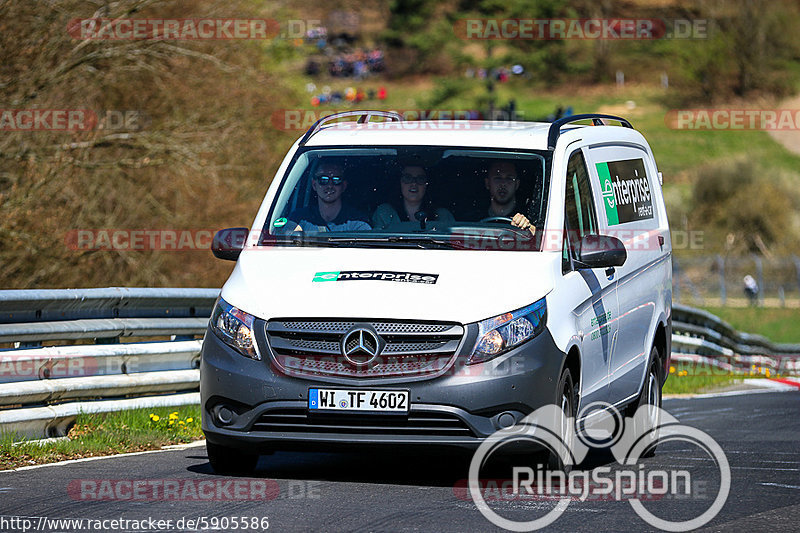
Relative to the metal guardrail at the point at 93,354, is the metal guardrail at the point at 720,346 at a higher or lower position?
lower

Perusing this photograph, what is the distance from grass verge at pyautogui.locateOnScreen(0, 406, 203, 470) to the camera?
878 centimetres

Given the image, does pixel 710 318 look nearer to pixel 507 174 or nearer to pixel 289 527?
pixel 507 174

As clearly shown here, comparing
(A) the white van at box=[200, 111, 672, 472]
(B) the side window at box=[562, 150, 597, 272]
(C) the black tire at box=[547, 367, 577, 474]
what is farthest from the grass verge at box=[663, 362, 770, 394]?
(C) the black tire at box=[547, 367, 577, 474]

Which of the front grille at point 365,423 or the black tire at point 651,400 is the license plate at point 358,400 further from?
the black tire at point 651,400

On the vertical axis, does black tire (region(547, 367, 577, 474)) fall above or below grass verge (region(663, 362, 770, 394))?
above

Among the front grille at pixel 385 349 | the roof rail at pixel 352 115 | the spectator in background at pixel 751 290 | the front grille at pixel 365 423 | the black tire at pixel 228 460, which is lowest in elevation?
the spectator in background at pixel 751 290

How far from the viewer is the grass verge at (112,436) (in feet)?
28.8

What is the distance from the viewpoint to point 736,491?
25.9 ft

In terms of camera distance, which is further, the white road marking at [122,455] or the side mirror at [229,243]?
the side mirror at [229,243]

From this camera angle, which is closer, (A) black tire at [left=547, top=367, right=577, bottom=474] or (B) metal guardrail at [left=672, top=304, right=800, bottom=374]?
(A) black tire at [left=547, top=367, right=577, bottom=474]

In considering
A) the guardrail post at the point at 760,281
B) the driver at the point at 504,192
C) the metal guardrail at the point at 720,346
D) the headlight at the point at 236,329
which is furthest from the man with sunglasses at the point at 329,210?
the guardrail post at the point at 760,281

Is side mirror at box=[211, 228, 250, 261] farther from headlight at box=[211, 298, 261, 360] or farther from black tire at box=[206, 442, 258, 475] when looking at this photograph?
black tire at box=[206, 442, 258, 475]

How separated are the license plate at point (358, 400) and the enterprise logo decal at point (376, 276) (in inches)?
25.8

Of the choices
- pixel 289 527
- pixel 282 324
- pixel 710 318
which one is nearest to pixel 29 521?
pixel 289 527
